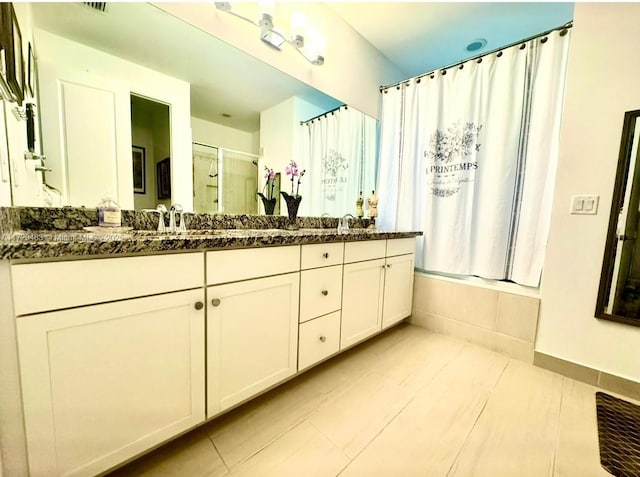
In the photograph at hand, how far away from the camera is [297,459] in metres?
0.94

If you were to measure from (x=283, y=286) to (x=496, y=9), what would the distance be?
A: 91.5 inches

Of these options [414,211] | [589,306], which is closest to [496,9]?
[414,211]

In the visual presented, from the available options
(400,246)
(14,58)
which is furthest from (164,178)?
(400,246)

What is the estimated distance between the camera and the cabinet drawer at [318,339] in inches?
49.6

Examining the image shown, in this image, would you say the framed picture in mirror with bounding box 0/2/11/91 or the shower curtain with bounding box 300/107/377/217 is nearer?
the framed picture in mirror with bounding box 0/2/11/91

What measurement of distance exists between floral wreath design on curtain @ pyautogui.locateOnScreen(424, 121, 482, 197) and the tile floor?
49.9 inches

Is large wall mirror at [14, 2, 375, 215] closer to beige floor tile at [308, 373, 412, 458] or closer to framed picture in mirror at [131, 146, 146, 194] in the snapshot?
framed picture in mirror at [131, 146, 146, 194]

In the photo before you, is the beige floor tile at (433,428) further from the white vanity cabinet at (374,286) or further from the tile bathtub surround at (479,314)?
the white vanity cabinet at (374,286)

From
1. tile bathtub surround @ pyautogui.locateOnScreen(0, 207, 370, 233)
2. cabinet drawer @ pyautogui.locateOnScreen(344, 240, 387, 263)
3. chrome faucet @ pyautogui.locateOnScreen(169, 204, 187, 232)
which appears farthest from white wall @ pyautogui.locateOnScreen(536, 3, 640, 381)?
chrome faucet @ pyautogui.locateOnScreen(169, 204, 187, 232)

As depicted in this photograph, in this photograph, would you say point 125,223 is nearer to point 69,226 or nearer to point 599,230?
point 69,226

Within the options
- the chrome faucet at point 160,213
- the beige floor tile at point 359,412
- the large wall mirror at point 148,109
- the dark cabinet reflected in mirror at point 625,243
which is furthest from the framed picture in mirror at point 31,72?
the dark cabinet reflected in mirror at point 625,243

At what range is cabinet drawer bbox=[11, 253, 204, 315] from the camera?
0.60m

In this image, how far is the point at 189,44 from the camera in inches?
49.6

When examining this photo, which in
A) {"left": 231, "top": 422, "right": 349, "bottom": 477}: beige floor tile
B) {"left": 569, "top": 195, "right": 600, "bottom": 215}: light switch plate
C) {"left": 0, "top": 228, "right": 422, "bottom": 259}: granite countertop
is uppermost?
{"left": 569, "top": 195, "right": 600, "bottom": 215}: light switch plate
